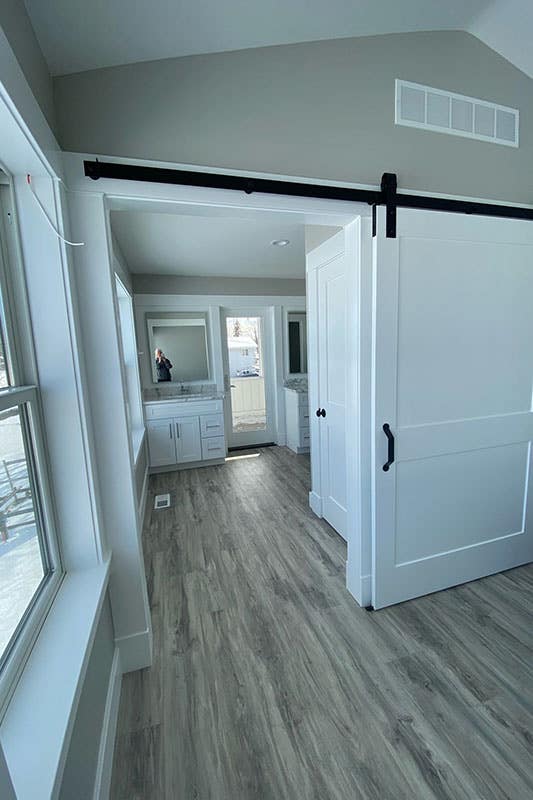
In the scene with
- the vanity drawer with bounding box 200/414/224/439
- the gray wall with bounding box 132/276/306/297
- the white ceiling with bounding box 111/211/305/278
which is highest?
the white ceiling with bounding box 111/211/305/278

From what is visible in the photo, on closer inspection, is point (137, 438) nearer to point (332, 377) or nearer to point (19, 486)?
point (332, 377)

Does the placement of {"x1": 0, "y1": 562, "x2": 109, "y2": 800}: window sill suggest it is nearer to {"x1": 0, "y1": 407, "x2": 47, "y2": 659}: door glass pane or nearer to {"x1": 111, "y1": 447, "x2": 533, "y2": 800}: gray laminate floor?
{"x1": 0, "y1": 407, "x2": 47, "y2": 659}: door glass pane

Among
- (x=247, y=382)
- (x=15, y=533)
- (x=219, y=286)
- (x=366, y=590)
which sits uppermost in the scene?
(x=219, y=286)

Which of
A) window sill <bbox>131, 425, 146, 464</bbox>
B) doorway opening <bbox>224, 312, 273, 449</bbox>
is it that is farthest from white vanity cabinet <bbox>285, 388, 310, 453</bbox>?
window sill <bbox>131, 425, 146, 464</bbox>

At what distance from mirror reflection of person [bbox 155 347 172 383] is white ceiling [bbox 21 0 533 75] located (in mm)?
3273

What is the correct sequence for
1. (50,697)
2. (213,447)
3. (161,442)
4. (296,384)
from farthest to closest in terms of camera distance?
(296,384) → (213,447) → (161,442) → (50,697)

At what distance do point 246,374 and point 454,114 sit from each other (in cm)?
362

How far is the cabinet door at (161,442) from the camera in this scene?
3975 millimetres

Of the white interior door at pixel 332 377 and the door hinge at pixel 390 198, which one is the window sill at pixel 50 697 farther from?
the door hinge at pixel 390 198

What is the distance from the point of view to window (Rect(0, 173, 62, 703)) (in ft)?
3.21

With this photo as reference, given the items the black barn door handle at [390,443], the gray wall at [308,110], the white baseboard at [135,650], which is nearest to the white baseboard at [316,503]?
the black barn door handle at [390,443]

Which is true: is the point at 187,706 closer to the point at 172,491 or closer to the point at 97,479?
the point at 97,479

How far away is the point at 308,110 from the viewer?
4.96ft

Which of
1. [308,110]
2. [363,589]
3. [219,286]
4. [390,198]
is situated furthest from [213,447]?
[308,110]
